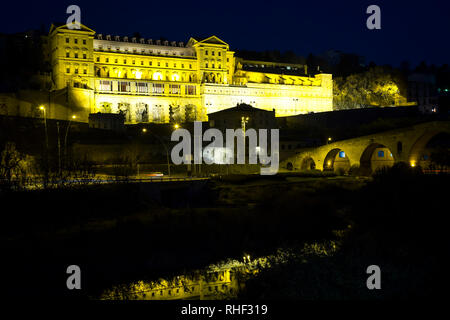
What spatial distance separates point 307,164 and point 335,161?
15.8ft

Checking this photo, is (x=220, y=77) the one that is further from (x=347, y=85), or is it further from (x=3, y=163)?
(x=3, y=163)

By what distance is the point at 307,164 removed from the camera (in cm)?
6197

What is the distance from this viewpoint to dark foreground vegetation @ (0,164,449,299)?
17.5m

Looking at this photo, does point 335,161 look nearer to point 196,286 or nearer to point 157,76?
point 196,286

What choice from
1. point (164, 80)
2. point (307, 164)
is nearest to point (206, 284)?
point (307, 164)

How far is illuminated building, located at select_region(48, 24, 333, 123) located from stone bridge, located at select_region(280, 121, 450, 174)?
39.0 metres

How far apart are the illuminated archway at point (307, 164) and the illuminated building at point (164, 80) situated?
38.3 meters

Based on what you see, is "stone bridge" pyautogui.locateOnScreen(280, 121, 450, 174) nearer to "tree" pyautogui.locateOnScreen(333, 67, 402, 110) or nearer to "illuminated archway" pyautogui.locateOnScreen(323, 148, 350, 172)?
"illuminated archway" pyautogui.locateOnScreen(323, 148, 350, 172)

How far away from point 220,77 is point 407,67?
7217 centimetres

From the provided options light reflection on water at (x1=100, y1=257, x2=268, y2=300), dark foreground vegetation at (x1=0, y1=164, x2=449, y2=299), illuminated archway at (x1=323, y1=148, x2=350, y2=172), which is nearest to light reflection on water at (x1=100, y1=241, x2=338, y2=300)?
light reflection on water at (x1=100, y1=257, x2=268, y2=300)

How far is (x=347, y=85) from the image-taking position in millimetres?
114438

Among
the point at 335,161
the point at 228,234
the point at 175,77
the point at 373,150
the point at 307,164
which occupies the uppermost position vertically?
the point at 175,77
